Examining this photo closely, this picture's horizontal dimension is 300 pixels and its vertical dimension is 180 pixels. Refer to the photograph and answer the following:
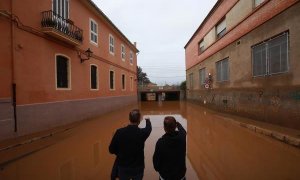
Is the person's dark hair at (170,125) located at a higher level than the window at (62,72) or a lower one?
lower

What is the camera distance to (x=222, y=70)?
1998cm

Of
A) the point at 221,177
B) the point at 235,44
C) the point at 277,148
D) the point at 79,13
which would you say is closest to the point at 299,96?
the point at 277,148

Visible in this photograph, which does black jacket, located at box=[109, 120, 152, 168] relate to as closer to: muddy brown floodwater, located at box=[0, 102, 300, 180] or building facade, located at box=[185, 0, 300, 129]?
muddy brown floodwater, located at box=[0, 102, 300, 180]

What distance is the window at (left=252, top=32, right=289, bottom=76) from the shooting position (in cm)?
1085

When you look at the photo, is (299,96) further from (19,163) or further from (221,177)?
(19,163)

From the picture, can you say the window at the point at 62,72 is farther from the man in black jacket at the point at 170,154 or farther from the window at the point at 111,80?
the man in black jacket at the point at 170,154

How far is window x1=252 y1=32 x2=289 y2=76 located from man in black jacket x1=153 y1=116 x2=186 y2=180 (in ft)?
30.9

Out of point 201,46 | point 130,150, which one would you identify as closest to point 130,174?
point 130,150

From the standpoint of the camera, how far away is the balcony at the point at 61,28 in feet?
38.1

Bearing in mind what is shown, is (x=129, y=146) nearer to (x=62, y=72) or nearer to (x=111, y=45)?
(x=62, y=72)

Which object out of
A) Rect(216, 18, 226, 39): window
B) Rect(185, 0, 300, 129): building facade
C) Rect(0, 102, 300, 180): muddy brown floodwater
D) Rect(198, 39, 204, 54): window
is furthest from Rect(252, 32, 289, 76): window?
Rect(198, 39, 204, 54): window

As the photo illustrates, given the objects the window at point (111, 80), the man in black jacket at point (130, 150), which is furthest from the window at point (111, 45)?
the man in black jacket at point (130, 150)

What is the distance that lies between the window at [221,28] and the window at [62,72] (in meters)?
12.1

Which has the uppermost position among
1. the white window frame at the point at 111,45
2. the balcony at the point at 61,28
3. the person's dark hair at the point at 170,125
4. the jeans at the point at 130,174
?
the white window frame at the point at 111,45
